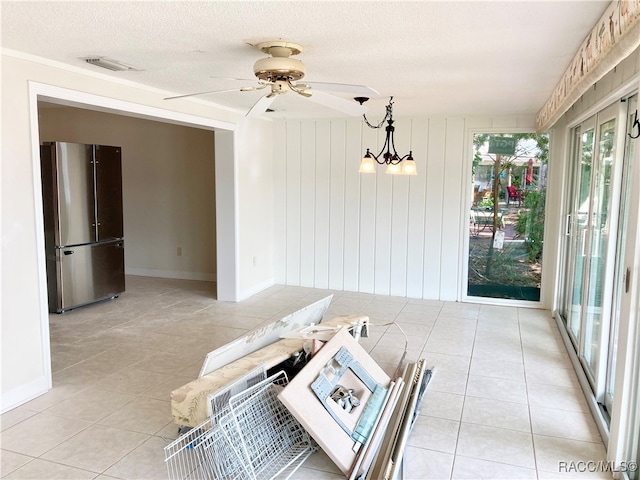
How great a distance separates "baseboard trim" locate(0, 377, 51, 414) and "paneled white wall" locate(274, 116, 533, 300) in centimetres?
376

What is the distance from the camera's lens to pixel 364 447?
2.55 meters

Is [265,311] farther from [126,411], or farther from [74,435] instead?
[74,435]

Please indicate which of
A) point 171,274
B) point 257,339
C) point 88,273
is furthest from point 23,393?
point 171,274

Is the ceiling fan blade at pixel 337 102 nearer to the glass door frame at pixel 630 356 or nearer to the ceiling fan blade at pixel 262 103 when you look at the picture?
the ceiling fan blade at pixel 262 103

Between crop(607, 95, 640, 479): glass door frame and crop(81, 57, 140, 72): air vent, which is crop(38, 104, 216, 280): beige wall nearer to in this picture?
crop(81, 57, 140, 72): air vent

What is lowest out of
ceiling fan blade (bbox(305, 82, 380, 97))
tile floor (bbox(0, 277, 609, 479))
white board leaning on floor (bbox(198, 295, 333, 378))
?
tile floor (bbox(0, 277, 609, 479))

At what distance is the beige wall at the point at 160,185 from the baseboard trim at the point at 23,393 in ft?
12.5

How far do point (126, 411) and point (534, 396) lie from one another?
9.12 feet

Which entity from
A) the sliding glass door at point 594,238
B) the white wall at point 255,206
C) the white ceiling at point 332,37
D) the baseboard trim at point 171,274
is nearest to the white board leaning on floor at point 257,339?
the white ceiling at point 332,37

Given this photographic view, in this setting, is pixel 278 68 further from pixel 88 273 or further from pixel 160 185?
pixel 160 185

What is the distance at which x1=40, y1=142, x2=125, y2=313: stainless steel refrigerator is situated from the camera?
5.20m

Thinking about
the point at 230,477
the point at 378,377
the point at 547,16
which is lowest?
the point at 230,477

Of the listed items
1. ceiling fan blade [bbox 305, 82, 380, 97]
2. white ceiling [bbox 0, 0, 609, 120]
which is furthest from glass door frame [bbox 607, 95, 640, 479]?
ceiling fan blade [bbox 305, 82, 380, 97]

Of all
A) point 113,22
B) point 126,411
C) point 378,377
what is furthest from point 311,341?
point 113,22
